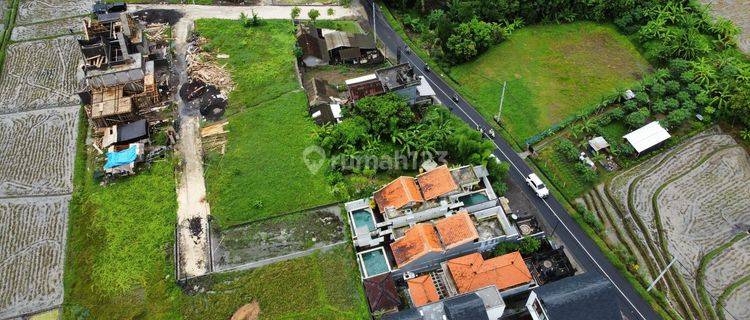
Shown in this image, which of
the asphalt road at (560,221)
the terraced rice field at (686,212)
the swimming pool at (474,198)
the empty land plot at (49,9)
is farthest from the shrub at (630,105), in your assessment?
the empty land plot at (49,9)

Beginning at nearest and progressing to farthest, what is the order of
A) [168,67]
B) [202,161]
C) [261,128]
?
[202,161] < [261,128] < [168,67]

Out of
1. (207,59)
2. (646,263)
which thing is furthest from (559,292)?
(207,59)

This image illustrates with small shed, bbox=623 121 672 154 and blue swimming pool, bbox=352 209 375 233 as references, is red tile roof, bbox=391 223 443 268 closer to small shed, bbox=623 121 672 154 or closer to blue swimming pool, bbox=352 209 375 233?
blue swimming pool, bbox=352 209 375 233

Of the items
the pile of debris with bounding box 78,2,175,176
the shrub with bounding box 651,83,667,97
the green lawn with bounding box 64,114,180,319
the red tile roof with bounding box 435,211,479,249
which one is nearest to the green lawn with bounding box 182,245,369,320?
the green lawn with bounding box 64,114,180,319

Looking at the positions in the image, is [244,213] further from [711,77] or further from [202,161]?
[711,77]

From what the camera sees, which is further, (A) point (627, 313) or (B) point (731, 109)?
(B) point (731, 109)

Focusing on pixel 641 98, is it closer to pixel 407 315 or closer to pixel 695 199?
pixel 695 199
